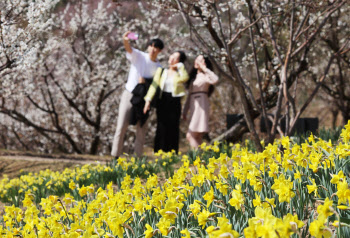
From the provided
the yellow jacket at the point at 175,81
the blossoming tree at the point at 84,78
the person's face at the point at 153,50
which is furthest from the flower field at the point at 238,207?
the blossoming tree at the point at 84,78

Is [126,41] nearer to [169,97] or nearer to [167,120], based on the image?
[169,97]

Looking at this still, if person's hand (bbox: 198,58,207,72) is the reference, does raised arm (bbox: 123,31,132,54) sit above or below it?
above

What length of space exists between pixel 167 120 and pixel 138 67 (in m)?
1.07

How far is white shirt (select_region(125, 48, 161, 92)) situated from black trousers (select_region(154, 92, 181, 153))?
0.47m

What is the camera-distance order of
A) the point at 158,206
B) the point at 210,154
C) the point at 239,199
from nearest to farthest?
the point at 239,199
the point at 158,206
the point at 210,154

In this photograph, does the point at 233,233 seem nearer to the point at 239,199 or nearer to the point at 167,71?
→ the point at 239,199

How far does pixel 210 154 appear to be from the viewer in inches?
183

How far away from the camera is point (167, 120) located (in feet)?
21.2

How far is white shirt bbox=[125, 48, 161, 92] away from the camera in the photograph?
19.4 feet

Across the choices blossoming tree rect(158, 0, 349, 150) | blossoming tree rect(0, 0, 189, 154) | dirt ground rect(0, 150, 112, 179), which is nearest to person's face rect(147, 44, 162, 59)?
blossoming tree rect(158, 0, 349, 150)

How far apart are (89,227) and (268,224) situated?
3.25 feet

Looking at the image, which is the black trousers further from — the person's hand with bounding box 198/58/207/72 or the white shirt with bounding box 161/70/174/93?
the person's hand with bounding box 198/58/207/72

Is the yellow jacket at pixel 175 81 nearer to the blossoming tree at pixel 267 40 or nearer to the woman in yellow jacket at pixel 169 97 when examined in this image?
the woman in yellow jacket at pixel 169 97

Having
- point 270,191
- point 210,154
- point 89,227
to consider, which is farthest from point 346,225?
point 210,154
